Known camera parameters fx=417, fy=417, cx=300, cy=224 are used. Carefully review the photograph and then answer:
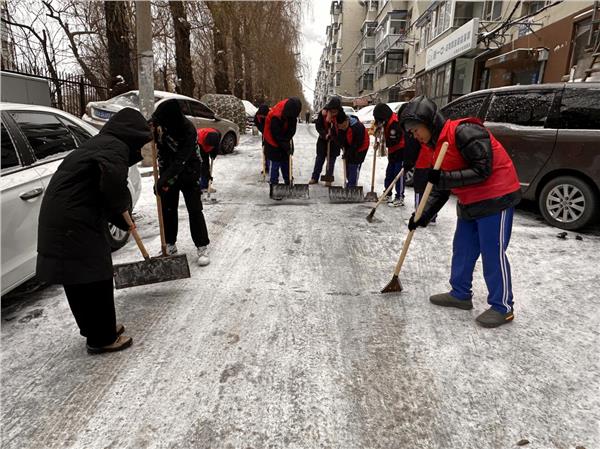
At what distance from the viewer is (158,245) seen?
16.0 feet

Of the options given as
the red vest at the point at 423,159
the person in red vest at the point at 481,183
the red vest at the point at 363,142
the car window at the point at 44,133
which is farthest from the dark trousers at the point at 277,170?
the person in red vest at the point at 481,183

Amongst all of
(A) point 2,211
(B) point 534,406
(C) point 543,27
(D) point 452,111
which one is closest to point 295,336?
(B) point 534,406

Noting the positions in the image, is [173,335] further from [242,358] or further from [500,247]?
[500,247]

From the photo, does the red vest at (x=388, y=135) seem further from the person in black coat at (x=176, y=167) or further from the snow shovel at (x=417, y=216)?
the person in black coat at (x=176, y=167)

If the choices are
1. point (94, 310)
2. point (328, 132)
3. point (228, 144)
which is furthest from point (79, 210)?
point (228, 144)

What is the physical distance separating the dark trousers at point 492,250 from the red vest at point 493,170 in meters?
0.16

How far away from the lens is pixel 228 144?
12.7 metres

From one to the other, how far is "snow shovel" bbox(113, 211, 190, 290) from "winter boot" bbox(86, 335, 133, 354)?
0.79m

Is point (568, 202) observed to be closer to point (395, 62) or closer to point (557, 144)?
point (557, 144)

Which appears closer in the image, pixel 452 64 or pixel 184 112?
pixel 184 112

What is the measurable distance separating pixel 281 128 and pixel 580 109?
4279 millimetres

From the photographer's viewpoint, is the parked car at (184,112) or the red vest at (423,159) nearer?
the red vest at (423,159)

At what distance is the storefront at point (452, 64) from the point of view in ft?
55.6

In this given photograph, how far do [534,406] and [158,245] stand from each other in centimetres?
400
